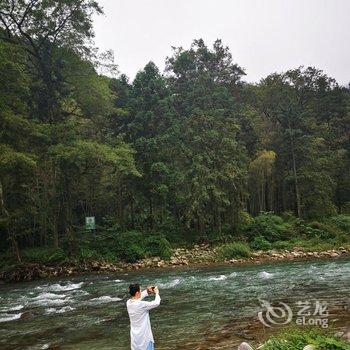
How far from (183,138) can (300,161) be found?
12.4 m

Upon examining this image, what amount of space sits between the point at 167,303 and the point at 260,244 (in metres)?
17.1

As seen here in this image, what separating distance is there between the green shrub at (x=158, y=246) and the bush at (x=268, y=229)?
675 centimetres

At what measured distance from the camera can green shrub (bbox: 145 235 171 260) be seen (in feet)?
91.0

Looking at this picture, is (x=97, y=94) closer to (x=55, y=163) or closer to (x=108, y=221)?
(x=55, y=163)

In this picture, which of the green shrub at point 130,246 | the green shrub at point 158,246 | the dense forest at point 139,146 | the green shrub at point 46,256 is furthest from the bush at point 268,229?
the green shrub at point 46,256

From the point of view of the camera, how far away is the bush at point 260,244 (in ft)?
95.6

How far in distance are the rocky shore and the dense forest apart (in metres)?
1.38

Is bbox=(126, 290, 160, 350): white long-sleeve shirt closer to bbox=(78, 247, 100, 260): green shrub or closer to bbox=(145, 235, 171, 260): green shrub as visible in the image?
bbox=(78, 247, 100, 260): green shrub

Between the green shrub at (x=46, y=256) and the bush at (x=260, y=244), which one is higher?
the green shrub at (x=46, y=256)

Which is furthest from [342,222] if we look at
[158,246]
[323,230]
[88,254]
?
[88,254]

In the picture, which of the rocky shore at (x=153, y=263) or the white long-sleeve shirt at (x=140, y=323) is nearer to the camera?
the white long-sleeve shirt at (x=140, y=323)

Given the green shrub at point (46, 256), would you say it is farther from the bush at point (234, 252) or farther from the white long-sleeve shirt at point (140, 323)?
the white long-sleeve shirt at point (140, 323)

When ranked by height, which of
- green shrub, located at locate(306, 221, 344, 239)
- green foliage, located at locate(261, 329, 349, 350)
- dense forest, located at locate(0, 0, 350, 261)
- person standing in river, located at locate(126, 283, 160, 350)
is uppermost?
dense forest, located at locate(0, 0, 350, 261)

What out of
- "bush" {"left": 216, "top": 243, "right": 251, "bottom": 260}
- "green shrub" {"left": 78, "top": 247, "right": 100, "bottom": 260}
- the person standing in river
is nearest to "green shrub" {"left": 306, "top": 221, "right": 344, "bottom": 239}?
"bush" {"left": 216, "top": 243, "right": 251, "bottom": 260}
